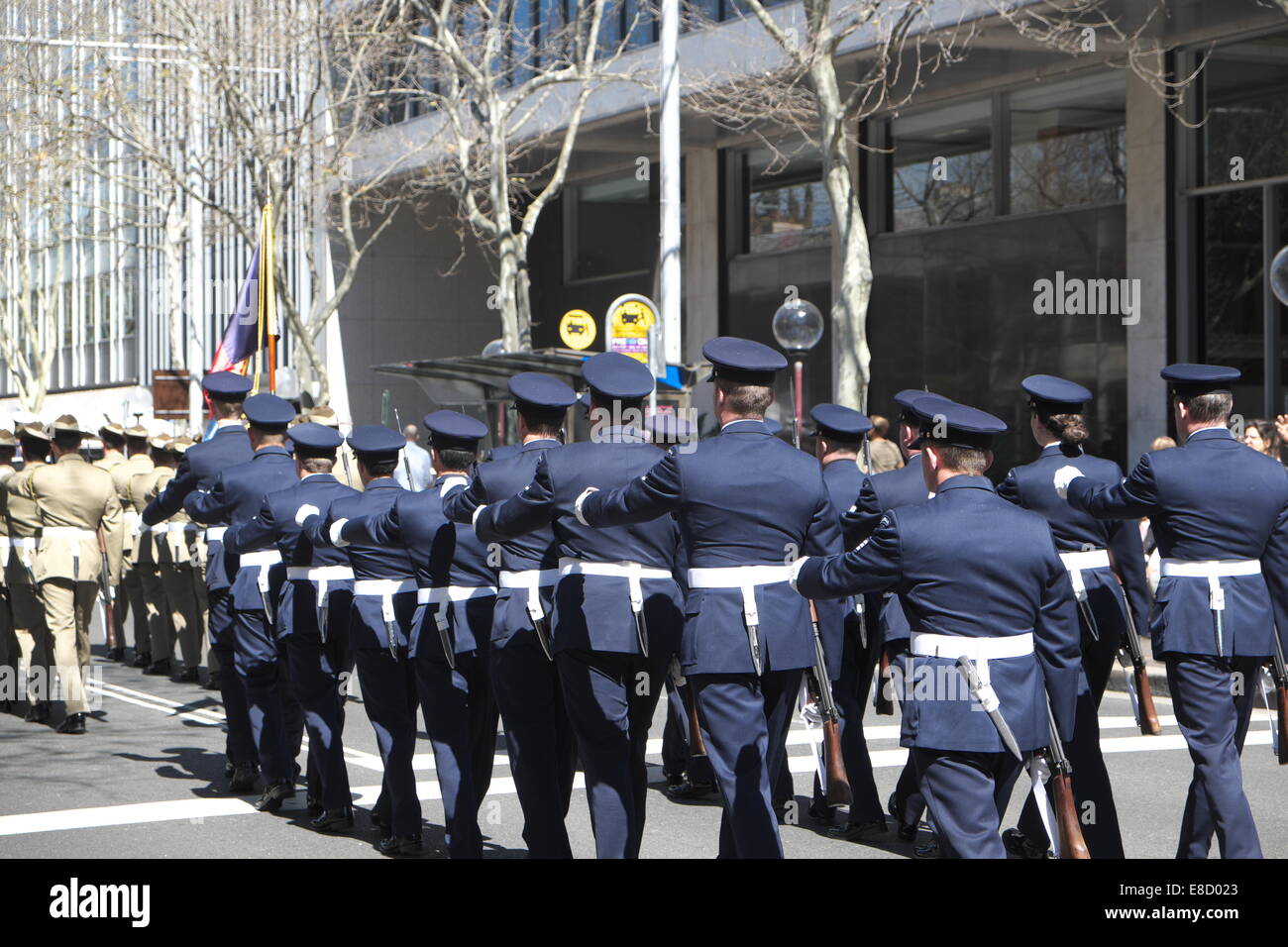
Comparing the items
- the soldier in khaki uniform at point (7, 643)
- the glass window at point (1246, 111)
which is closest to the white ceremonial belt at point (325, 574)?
the soldier in khaki uniform at point (7, 643)

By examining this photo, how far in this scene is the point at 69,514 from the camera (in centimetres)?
1144

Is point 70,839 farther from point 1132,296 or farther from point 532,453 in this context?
point 1132,296

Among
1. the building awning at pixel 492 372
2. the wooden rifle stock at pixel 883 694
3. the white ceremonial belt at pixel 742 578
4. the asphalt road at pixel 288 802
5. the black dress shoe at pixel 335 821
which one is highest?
the building awning at pixel 492 372

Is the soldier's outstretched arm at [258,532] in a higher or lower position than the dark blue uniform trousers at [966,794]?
higher

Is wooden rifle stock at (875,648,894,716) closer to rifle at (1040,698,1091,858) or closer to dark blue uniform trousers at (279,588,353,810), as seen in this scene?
dark blue uniform trousers at (279,588,353,810)

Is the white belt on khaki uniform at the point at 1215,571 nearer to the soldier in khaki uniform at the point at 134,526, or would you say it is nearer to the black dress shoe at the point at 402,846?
the black dress shoe at the point at 402,846

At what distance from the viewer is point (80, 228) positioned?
50.9 metres

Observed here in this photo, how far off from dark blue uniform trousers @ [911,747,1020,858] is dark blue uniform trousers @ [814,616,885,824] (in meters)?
2.54

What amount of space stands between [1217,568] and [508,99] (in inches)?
699

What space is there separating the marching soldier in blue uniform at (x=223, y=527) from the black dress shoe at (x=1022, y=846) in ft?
12.4

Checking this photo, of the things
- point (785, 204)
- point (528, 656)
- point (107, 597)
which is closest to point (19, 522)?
point (107, 597)

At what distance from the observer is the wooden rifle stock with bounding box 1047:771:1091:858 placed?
5859mm

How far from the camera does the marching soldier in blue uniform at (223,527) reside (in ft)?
29.7

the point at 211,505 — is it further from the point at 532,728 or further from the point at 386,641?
the point at 532,728
